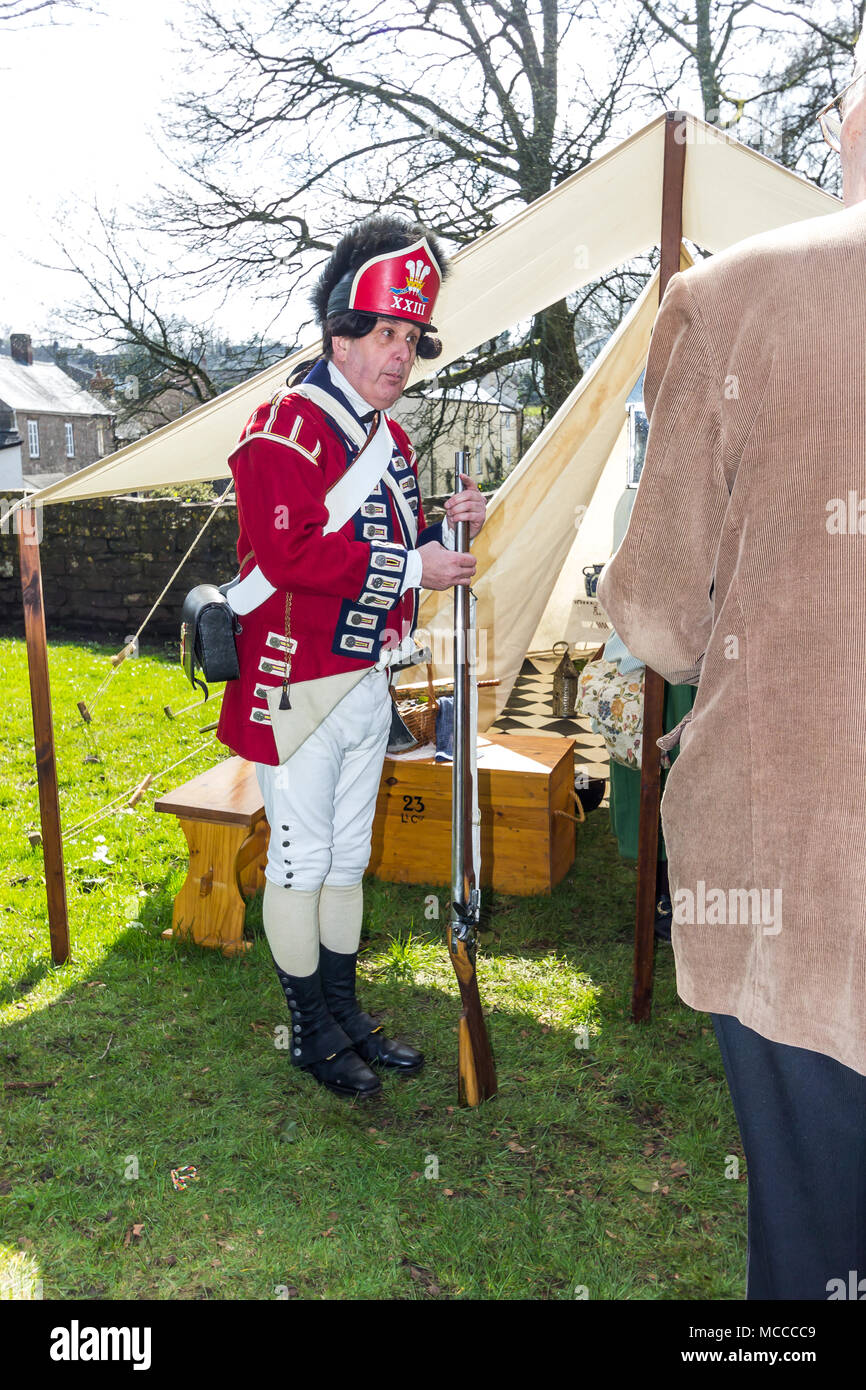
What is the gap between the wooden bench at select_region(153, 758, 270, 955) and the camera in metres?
3.53

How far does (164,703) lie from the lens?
7152 mm

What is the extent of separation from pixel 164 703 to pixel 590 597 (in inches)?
117

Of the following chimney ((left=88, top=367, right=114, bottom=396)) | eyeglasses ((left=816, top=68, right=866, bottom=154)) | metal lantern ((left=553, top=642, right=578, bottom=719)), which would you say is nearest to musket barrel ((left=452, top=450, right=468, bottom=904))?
eyeglasses ((left=816, top=68, right=866, bottom=154))

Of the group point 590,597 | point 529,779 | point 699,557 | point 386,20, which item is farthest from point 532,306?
point 386,20

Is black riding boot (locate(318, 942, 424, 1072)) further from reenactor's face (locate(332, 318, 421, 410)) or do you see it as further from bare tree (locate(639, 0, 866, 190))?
bare tree (locate(639, 0, 866, 190))

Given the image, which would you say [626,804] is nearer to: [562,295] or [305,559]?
[562,295]

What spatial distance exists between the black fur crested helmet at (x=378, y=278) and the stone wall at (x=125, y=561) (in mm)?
7198

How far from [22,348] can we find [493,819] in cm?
4266

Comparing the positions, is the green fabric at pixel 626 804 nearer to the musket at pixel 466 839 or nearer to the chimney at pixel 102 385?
the musket at pixel 466 839

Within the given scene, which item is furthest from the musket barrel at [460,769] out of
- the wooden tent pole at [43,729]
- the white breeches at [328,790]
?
the wooden tent pole at [43,729]

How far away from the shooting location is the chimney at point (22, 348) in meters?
40.2

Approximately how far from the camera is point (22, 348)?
4081cm

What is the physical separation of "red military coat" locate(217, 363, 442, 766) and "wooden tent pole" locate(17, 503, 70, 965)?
918mm

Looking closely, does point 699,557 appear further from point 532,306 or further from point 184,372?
point 184,372
